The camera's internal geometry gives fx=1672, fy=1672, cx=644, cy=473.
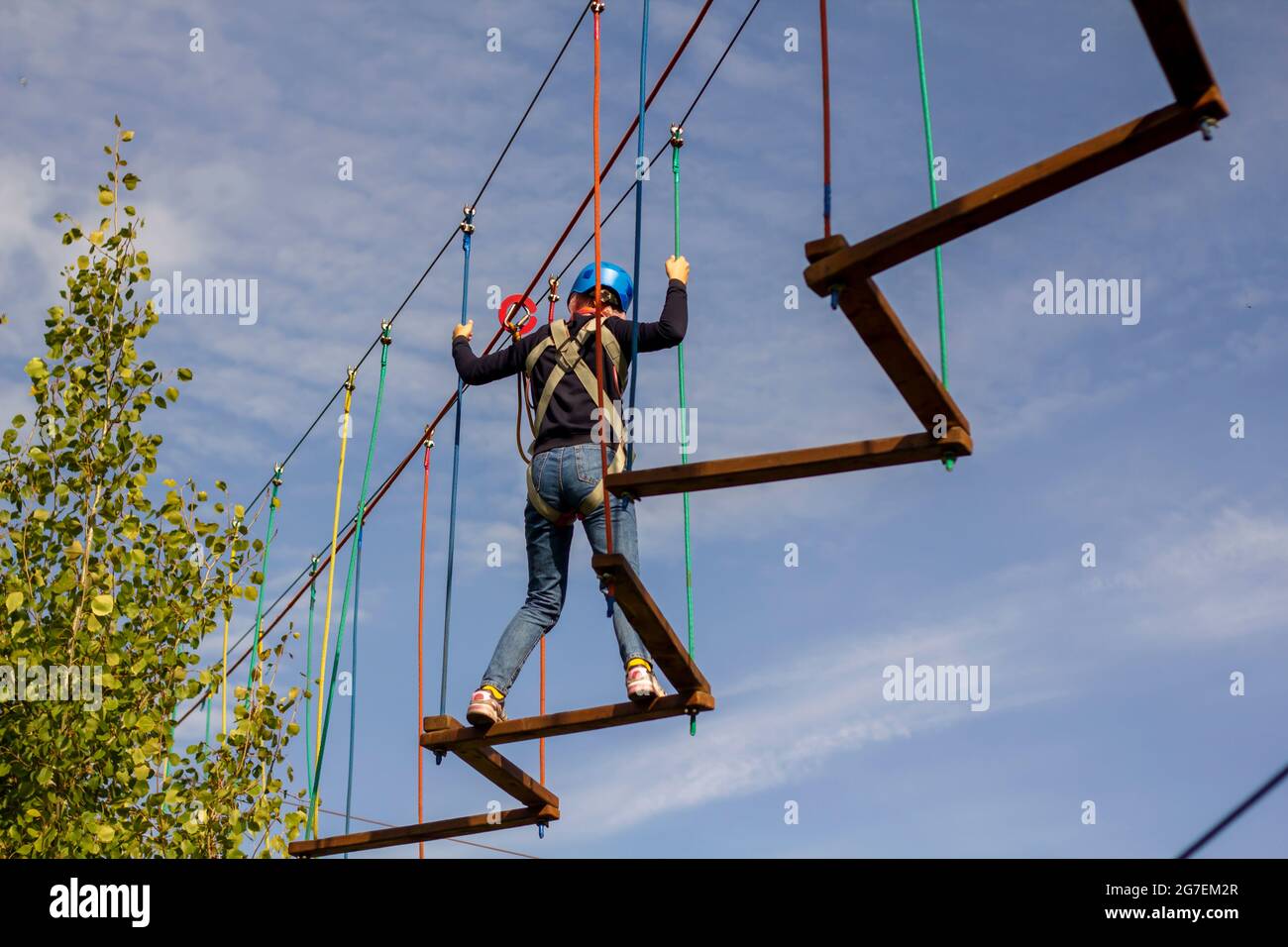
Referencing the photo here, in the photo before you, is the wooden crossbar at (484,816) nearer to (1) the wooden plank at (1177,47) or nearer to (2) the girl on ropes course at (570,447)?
(2) the girl on ropes course at (570,447)

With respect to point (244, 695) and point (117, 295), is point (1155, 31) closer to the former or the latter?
point (117, 295)

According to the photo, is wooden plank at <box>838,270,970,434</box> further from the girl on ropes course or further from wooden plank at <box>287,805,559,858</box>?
wooden plank at <box>287,805,559,858</box>

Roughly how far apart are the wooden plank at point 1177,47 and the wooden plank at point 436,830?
15.2 ft

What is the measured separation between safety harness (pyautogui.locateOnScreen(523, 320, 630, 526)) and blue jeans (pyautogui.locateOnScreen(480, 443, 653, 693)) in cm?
4

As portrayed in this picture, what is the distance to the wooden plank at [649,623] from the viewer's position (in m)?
6.58

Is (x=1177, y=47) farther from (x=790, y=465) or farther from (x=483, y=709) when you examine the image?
(x=483, y=709)

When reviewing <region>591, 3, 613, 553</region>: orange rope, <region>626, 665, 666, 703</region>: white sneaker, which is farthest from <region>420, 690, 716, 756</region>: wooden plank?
<region>591, 3, 613, 553</region>: orange rope

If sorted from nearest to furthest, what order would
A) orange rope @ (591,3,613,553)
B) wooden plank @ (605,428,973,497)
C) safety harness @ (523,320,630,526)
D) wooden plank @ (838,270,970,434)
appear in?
wooden plank @ (838,270,970,434) → wooden plank @ (605,428,973,497) → orange rope @ (591,3,613,553) → safety harness @ (523,320,630,526)

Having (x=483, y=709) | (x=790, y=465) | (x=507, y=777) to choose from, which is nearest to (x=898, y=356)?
(x=790, y=465)

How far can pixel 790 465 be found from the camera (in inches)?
250

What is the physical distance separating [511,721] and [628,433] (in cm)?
136

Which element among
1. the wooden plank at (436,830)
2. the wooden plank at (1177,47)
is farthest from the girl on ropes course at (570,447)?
the wooden plank at (1177,47)

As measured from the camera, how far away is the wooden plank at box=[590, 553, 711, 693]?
6.58m
